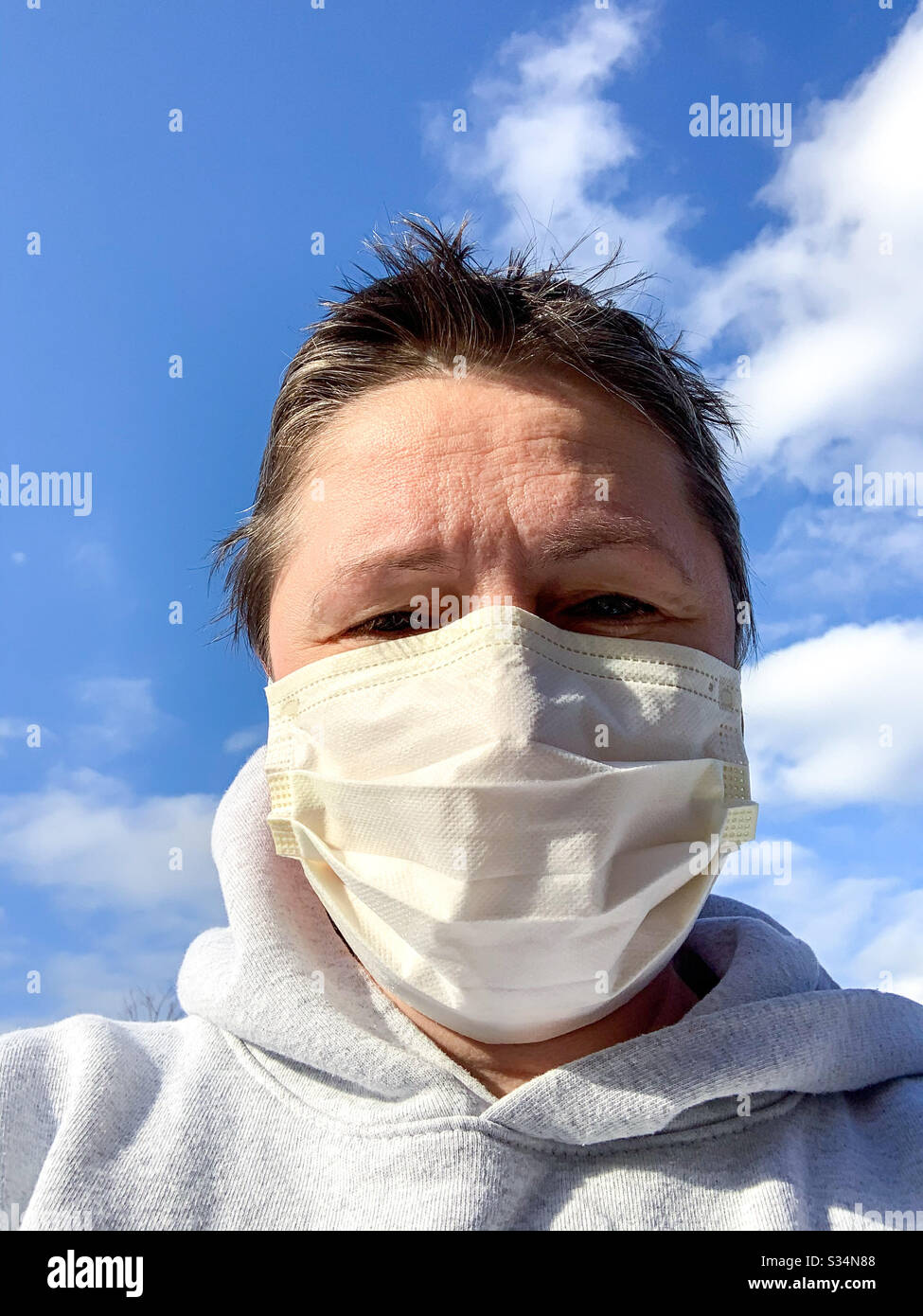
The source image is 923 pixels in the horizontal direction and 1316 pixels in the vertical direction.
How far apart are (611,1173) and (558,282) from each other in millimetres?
2021

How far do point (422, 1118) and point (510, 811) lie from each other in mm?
593

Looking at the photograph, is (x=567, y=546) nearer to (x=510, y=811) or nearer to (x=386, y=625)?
(x=386, y=625)

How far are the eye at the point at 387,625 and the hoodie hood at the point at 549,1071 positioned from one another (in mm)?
538

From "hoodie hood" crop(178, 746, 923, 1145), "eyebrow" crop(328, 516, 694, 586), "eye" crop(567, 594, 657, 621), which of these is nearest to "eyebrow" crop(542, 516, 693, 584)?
"eyebrow" crop(328, 516, 694, 586)

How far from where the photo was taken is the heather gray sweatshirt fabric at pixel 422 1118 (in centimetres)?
177

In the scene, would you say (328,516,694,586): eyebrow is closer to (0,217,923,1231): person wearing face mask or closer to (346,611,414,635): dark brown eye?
(0,217,923,1231): person wearing face mask

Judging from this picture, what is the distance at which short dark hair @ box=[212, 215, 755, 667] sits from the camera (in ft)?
7.78

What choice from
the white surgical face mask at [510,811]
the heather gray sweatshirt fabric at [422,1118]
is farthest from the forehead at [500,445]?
the heather gray sweatshirt fabric at [422,1118]

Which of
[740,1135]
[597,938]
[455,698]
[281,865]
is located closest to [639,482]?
[455,698]

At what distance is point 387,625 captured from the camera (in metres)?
2.17

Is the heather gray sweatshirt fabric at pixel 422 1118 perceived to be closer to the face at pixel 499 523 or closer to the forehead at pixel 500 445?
the face at pixel 499 523

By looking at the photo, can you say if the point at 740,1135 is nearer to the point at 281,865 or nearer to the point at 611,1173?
the point at 611,1173
